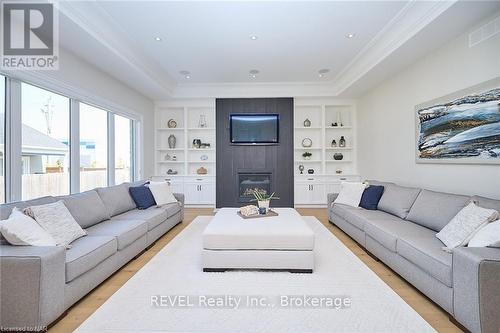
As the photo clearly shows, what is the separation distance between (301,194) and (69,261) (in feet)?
16.6

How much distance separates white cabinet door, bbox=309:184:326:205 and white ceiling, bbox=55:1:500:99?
102 inches

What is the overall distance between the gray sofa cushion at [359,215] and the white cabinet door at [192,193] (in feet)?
11.7

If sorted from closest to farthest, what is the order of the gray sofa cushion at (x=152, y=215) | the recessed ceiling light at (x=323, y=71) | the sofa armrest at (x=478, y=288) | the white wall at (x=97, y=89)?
the sofa armrest at (x=478, y=288), the white wall at (x=97, y=89), the gray sofa cushion at (x=152, y=215), the recessed ceiling light at (x=323, y=71)

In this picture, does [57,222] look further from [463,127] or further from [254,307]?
[463,127]

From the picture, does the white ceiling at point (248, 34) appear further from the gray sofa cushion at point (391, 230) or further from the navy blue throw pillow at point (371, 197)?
the gray sofa cushion at point (391, 230)

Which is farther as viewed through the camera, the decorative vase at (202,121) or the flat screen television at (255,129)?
the decorative vase at (202,121)

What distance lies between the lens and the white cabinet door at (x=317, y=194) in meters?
6.18

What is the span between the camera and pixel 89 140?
A: 4.16 metres

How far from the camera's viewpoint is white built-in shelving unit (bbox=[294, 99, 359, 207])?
6.18 metres

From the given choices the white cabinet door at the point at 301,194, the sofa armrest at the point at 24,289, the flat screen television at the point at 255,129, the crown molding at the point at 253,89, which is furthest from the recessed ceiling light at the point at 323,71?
the sofa armrest at the point at 24,289

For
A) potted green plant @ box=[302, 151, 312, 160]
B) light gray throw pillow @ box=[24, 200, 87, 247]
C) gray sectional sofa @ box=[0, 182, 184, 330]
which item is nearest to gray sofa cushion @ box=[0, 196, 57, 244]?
gray sectional sofa @ box=[0, 182, 184, 330]

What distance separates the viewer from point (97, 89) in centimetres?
403

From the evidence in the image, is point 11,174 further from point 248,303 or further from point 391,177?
point 391,177

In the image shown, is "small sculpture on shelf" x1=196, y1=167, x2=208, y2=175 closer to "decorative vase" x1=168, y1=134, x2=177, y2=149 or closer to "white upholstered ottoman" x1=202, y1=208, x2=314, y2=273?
"decorative vase" x1=168, y1=134, x2=177, y2=149
